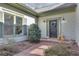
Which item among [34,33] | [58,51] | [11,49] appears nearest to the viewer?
[58,51]

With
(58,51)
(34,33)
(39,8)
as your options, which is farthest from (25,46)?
(39,8)

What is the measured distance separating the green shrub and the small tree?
0.76 meters

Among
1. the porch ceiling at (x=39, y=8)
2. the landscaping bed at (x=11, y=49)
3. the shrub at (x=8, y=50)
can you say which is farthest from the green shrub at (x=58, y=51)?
the porch ceiling at (x=39, y=8)

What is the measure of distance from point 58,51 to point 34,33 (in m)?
1.34

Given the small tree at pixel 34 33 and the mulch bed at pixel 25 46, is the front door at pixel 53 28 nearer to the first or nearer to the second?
the mulch bed at pixel 25 46

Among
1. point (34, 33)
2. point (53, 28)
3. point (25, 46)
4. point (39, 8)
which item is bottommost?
point (25, 46)

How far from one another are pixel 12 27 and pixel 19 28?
27 cm

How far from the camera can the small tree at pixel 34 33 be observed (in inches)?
213

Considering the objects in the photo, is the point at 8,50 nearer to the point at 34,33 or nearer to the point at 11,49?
the point at 11,49

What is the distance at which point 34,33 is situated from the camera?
560 centimetres

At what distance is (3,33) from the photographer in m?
5.07

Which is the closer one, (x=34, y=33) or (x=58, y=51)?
(x=58, y=51)

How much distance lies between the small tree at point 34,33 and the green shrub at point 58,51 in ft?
2.48

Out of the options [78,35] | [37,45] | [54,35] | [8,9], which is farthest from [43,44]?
[8,9]
